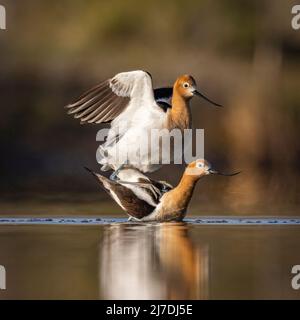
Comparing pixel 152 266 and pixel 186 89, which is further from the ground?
pixel 186 89

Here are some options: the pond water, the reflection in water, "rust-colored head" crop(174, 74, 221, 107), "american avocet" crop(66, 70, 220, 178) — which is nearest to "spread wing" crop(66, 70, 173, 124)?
"american avocet" crop(66, 70, 220, 178)

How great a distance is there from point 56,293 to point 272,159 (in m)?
3.71

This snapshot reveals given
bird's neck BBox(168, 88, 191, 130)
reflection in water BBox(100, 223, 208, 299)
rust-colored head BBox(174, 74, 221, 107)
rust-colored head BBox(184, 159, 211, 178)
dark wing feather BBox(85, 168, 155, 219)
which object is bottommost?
reflection in water BBox(100, 223, 208, 299)

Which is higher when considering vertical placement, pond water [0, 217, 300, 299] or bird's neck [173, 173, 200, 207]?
bird's neck [173, 173, 200, 207]

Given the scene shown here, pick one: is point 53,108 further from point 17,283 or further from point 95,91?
point 17,283

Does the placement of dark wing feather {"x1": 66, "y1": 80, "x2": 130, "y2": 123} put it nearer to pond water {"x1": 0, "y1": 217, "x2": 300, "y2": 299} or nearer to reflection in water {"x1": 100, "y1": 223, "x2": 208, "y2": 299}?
pond water {"x1": 0, "y1": 217, "x2": 300, "y2": 299}

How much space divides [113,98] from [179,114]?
349mm

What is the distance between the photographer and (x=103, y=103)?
19.2ft

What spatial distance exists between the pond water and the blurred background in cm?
165

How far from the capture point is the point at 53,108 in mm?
7316

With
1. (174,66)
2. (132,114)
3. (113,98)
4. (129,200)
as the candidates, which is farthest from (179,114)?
(174,66)

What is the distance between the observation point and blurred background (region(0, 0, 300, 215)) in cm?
723

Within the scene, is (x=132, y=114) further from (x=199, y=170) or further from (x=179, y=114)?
(x=199, y=170)

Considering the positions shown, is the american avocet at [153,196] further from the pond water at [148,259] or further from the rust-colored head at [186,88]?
the rust-colored head at [186,88]
